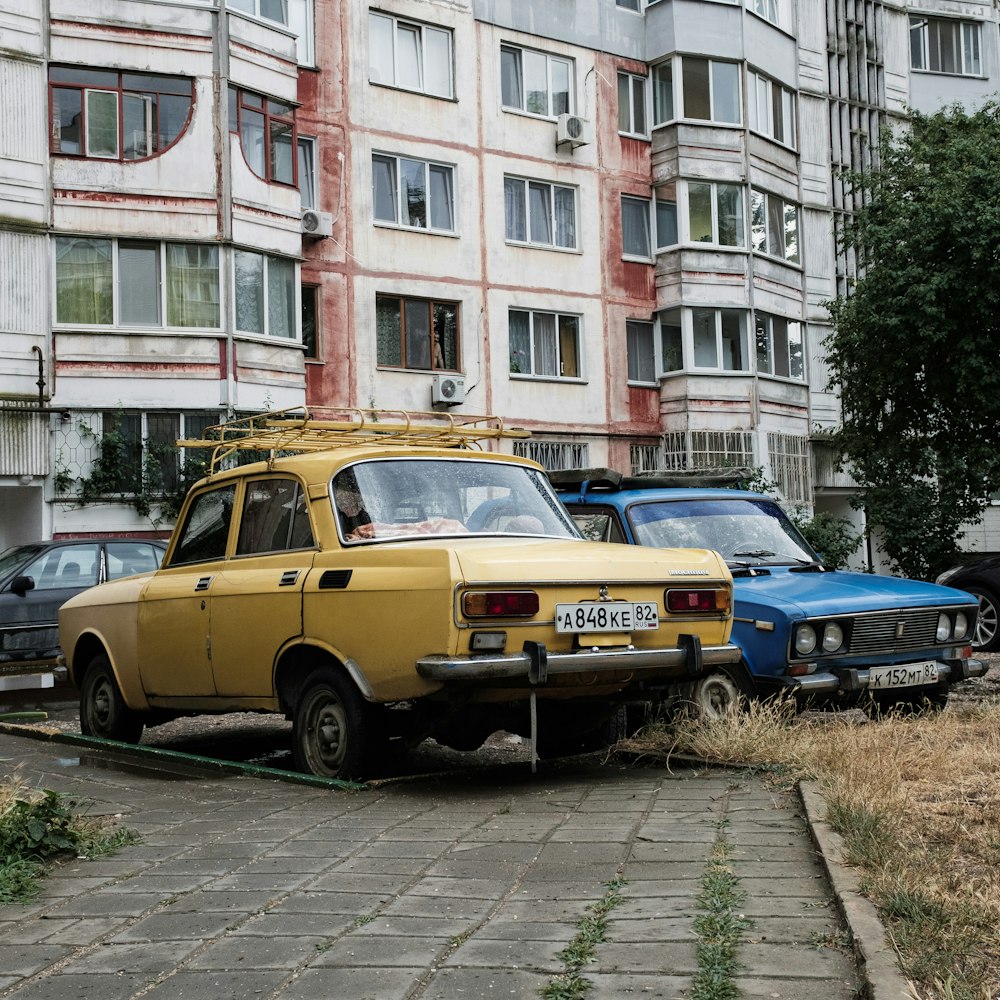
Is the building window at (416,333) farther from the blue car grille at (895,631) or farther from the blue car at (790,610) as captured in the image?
the blue car grille at (895,631)

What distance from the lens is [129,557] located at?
1608 centimetres

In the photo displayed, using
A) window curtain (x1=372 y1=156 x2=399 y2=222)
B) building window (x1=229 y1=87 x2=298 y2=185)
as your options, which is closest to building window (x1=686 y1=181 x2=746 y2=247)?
window curtain (x1=372 y1=156 x2=399 y2=222)

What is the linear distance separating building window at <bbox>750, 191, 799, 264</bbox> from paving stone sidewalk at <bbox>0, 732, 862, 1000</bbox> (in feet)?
97.6

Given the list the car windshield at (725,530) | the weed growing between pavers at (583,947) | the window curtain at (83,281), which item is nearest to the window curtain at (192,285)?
the window curtain at (83,281)

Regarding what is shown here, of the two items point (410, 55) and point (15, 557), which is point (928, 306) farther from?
point (410, 55)

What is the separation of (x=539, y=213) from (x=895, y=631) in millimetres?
24730

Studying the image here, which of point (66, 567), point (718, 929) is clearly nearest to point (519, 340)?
point (66, 567)

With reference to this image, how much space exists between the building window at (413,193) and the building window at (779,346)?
847 centimetres

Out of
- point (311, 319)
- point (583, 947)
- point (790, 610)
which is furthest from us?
point (311, 319)

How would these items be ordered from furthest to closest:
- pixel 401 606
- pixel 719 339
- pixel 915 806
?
1. pixel 719 339
2. pixel 401 606
3. pixel 915 806

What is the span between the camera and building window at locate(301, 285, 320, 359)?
29.2m

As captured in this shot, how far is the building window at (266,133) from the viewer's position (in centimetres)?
2734

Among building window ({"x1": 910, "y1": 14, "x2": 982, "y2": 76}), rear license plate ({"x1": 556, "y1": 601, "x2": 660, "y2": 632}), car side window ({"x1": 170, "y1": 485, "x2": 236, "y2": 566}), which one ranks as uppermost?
building window ({"x1": 910, "y1": 14, "x2": 982, "y2": 76})

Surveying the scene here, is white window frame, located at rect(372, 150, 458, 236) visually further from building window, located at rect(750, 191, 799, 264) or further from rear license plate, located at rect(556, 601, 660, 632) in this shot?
rear license plate, located at rect(556, 601, 660, 632)
